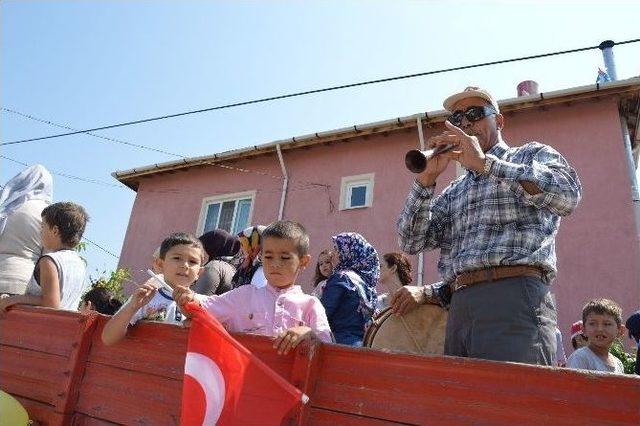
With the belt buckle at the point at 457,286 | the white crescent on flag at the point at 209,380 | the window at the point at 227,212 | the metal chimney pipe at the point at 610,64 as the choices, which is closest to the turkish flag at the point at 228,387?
the white crescent on flag at the point at 209,380

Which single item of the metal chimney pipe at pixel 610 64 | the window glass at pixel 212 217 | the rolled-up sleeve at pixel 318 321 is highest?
the metal chimney pipe at pixel 610 64

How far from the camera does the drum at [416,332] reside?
241cm

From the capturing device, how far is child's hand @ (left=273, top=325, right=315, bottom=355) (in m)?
1.66

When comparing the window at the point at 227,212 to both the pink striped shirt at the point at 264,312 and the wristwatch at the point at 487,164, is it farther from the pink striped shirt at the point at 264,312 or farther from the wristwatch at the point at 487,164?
the wristwatch at the point at 487,164

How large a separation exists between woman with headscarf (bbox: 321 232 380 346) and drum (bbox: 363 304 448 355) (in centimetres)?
34

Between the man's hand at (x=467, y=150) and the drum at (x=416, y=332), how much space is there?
768 mm

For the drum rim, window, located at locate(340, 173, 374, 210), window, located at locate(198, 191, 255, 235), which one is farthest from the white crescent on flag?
window, located at locate(198, 191, 255, 235)

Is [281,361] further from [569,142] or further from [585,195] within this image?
[569,142]

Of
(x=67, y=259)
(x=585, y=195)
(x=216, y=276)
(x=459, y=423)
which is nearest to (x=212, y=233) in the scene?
(x=216, y=276)

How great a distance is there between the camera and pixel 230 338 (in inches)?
68.7

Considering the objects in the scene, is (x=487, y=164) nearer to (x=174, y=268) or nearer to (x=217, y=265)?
(x=174, y=268)

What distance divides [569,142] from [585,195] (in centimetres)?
100

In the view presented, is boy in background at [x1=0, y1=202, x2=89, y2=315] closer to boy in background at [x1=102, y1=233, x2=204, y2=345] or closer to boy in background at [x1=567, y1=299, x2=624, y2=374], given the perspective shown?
boy in background at [x1=102, y1=233, x2=204, y2=345]

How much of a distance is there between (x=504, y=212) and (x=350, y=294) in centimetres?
113
